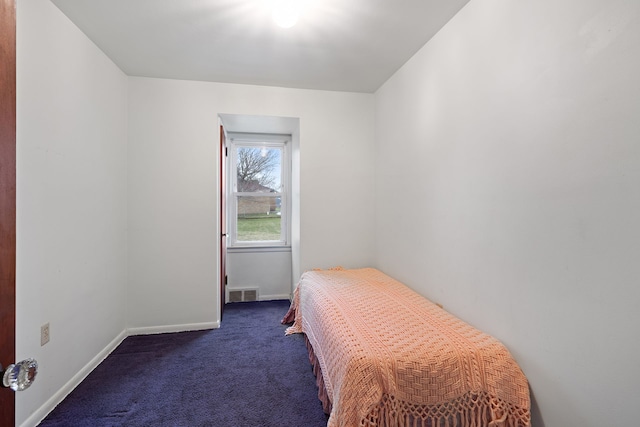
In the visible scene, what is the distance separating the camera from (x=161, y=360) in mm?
2303

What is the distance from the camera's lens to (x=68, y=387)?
1.89 metres

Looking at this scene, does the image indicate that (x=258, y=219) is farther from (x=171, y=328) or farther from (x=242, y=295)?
(x=171, y=328)

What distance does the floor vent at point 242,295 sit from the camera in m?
3.67

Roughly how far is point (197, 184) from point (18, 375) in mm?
2352

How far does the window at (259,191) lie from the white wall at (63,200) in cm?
139

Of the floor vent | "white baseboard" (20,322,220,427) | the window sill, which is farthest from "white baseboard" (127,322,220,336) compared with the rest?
the window sill

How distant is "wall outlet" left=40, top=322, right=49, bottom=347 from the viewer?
167 centimetres

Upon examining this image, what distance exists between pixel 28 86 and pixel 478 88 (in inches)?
97.5

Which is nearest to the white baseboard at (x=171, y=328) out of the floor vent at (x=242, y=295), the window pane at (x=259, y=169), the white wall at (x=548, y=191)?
the floor vent at (x=242, y=295)

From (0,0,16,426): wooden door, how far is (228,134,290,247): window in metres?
3.02

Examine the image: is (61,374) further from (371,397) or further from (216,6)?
(216,6)

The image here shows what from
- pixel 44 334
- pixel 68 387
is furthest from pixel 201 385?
pixel 44 334

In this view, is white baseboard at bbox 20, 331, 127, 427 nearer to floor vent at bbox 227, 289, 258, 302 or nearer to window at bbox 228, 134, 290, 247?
floor vent at bbox 227, 289, 258, 302

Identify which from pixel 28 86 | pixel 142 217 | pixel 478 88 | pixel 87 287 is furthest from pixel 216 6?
pixel 87 287
